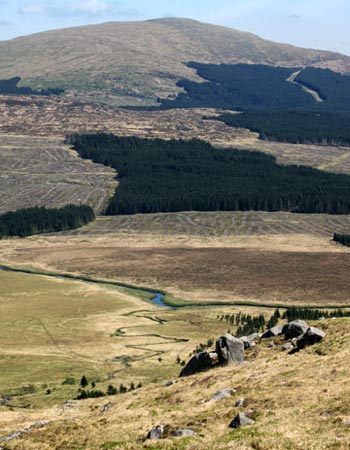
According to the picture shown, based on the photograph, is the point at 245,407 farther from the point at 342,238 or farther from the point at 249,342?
the point at 342,238

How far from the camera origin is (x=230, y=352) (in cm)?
4972

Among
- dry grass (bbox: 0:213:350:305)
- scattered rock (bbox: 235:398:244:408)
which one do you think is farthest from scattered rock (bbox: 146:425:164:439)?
dry grass (bbox: 0:213:350:305)

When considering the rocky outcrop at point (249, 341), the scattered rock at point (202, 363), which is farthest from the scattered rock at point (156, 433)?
the rocky outcrop at point (249, 341)

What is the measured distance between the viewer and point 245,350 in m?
52.8

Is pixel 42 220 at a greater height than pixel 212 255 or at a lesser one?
lesser

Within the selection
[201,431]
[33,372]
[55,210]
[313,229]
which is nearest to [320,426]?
[201,431]

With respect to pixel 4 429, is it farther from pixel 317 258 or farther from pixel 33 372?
pixel 317 258

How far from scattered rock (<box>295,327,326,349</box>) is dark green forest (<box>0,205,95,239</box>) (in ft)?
405

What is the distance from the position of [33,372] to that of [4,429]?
26130 millimetres

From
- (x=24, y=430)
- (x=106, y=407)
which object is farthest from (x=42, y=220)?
(x=24, y=430)

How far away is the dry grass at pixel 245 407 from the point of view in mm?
32875

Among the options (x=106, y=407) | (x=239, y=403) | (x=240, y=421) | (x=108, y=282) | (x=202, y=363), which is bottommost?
(x=108, y=282)

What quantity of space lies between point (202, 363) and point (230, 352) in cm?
231

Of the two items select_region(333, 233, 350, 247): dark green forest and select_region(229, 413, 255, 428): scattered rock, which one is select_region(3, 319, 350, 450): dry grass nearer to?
select_region(229, 413, 255, 428): scattered rock
